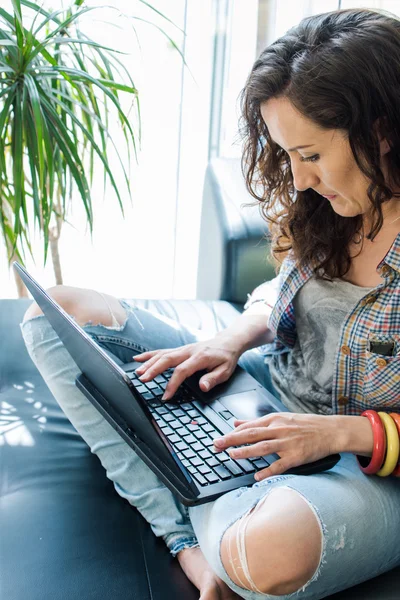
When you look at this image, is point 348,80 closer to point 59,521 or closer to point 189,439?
point 189,439

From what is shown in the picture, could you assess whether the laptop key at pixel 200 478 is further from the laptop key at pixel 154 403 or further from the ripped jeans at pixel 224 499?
the laptop key at pixel 154 403

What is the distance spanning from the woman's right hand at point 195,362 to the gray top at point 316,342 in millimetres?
113

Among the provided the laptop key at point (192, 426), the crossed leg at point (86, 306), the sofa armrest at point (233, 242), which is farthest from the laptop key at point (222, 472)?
the sofa armrest at point (233, 242)

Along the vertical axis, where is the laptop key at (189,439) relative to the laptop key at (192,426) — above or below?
above

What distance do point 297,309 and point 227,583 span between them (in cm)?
51

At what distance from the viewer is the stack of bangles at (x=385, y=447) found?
3.10 ft

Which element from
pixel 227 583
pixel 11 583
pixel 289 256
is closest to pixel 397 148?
pixel 289 256

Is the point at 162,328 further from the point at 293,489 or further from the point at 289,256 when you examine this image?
the point at 293,489

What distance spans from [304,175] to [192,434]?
0.43 metres

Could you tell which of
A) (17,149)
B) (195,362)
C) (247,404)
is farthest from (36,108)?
(247,404)

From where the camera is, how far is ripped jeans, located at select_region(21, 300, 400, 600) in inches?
34.0

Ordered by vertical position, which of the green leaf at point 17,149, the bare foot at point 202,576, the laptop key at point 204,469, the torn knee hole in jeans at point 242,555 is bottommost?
the bare foot at point 202,576

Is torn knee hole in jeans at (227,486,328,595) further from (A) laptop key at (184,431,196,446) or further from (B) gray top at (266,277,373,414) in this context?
(B) gray top at (266,277,373,414)

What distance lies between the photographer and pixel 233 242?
182 cm
